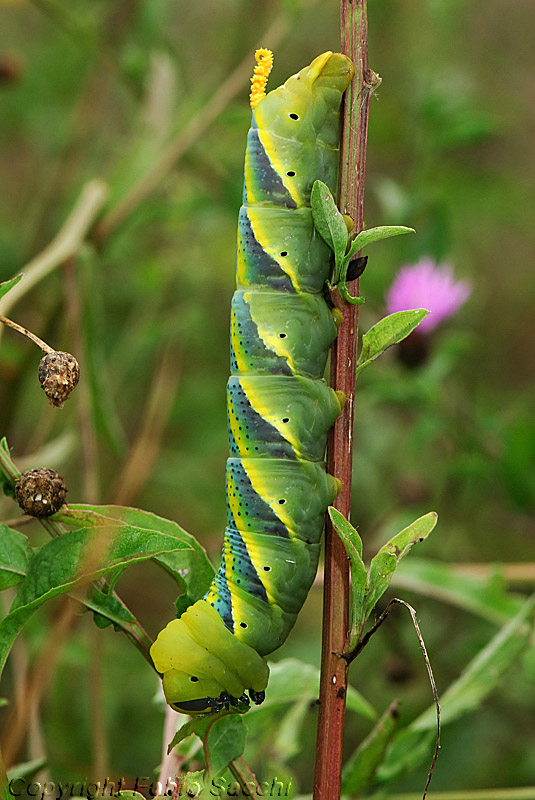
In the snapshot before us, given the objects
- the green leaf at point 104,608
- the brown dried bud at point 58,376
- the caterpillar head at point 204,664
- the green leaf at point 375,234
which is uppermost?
the green leaf at point 375,234

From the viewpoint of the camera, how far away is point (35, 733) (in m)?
1.27

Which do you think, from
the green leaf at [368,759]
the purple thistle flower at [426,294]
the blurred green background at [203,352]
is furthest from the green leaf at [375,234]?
the purple thistle flower at [426,294]

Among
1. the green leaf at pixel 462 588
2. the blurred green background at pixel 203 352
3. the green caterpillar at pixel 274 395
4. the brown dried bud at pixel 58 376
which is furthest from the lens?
the blurred green background at pixel 203 352

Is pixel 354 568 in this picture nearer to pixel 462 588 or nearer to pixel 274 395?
pixel 274 395


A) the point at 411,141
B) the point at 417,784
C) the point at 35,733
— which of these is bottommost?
the point at 417,784

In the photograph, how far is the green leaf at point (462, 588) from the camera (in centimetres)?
172

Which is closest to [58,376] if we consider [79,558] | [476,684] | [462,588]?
[79,558]

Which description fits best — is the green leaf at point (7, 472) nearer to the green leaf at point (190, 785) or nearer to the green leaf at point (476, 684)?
the green leaf at point (190, 785)

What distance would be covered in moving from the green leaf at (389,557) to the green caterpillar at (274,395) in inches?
6.0

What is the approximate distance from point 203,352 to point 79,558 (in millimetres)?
2414

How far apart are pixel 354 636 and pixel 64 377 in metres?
0.36

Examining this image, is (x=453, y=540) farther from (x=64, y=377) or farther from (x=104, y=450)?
(x=64, y=377)

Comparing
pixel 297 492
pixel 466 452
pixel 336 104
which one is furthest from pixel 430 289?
pixel 297 492

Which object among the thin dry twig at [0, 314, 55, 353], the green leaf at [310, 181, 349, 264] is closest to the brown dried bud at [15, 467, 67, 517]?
the thin dry twig at [0, 314, 55, 353]
